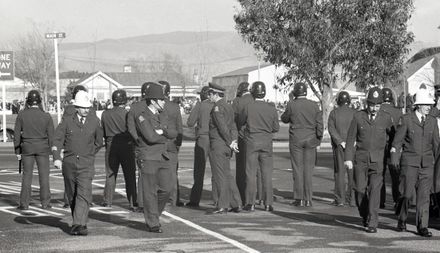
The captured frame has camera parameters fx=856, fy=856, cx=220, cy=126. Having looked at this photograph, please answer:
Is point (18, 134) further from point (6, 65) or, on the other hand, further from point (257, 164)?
point (6, 65)

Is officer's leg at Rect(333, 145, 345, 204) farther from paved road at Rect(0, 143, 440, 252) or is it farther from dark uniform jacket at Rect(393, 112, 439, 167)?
dark uniform jacket at Rect(393, 112, 439, 167)

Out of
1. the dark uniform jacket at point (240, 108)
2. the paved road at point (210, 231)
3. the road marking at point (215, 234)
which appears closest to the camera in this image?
the road marking at point (215, 234)

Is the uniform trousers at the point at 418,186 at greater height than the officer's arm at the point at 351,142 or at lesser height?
lesser

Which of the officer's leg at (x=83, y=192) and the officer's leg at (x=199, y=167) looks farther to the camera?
the officer's leg at (x=199, y=167)

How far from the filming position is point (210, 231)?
1114cm

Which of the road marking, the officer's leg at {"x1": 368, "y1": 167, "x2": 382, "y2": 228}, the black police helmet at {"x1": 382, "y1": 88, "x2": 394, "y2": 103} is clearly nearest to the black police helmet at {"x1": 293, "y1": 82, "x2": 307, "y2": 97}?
the black police helmet at {"x1": 382, "y1": 88, "x2": 394, "y2": 103}

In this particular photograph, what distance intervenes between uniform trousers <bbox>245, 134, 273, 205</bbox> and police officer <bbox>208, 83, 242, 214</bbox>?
0.81 feet

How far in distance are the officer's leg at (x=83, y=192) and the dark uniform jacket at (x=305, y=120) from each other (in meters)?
4.30

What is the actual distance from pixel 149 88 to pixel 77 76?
500 feet

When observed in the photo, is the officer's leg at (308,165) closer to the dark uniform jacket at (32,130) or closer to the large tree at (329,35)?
the dark uniform jacket at (32,130)

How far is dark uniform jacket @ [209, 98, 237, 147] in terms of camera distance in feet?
43.1

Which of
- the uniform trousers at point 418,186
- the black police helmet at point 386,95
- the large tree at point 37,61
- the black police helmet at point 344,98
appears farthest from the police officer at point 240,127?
the large tree at point 37,61

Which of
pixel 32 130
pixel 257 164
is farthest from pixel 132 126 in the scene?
pixel 257 164

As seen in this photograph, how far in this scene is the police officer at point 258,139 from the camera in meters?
13.5
